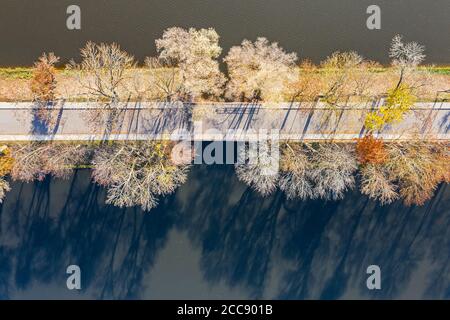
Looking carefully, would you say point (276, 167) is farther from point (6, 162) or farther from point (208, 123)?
point (6, 162)

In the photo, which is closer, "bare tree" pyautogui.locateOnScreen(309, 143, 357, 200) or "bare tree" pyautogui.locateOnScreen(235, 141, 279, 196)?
"bare tree" pyautogui.locateOnScreen(309, 143, 357, 200)

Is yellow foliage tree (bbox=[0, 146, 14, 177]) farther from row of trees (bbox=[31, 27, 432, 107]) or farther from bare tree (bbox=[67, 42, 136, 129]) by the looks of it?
bare tree (bbox=[67, 42, 136, 129])

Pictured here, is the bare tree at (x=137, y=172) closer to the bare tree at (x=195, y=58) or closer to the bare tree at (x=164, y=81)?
the bare tree at (x=164, y=81)

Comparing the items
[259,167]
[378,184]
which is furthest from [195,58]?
[378,184]

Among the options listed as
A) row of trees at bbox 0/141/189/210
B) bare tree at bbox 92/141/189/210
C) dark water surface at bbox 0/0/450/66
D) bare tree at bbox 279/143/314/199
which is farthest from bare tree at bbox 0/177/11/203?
bare tree at bbox 279/143/314/199

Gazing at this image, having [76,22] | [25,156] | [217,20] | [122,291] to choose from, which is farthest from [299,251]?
[76,22]

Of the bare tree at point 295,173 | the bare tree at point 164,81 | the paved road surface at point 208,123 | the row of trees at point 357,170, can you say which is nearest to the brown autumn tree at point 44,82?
the paved road surface at point 208,123
